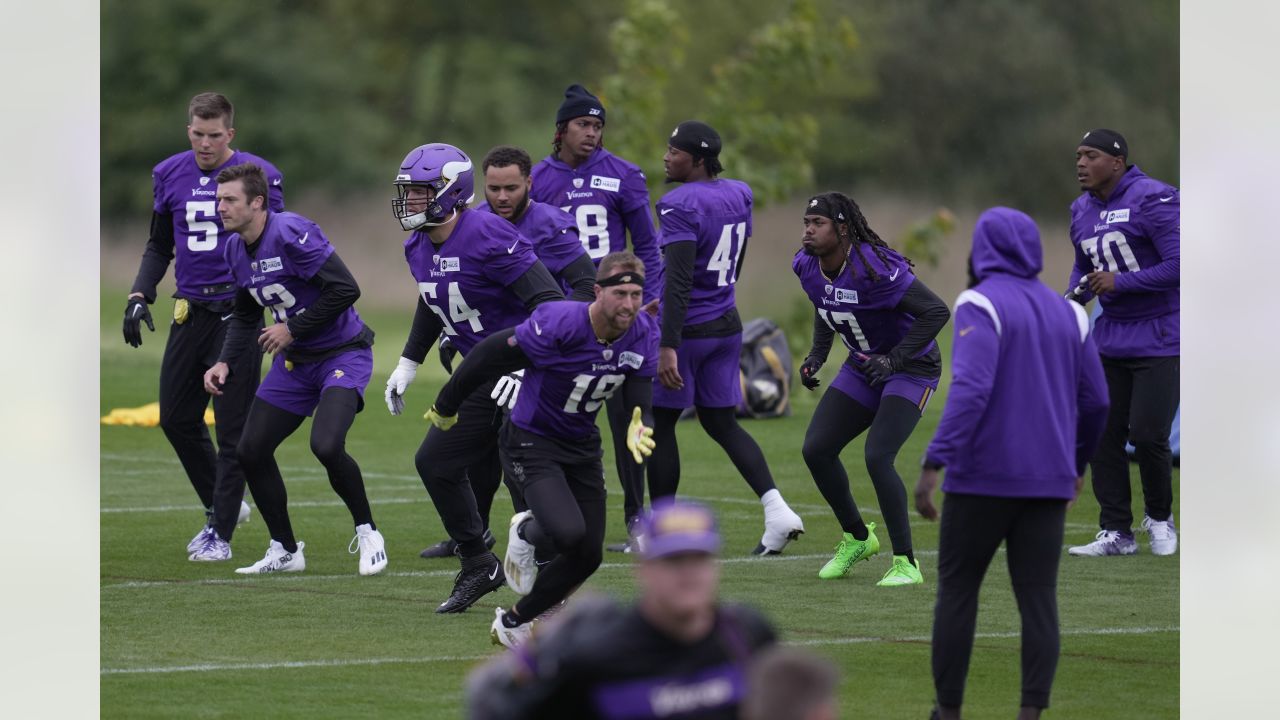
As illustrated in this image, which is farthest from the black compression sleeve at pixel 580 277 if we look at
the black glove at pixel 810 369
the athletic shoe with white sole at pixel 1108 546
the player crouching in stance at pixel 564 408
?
the athletic shoe with white sole at pixel 1108 546

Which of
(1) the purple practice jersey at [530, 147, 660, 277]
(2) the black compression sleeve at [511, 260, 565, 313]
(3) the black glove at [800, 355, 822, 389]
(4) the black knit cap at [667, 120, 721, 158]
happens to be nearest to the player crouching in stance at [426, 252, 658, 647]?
(2) the black compression sleeve at [511, 260, 565, 313]

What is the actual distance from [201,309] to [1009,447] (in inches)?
248

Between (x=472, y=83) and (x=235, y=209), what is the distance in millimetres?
24404

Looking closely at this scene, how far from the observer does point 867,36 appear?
31.9 meters

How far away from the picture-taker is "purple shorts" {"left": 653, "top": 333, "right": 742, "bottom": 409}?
1107 cm

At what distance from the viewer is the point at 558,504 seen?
8.10 meters

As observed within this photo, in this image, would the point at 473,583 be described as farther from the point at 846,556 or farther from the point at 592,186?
the point at 592,186

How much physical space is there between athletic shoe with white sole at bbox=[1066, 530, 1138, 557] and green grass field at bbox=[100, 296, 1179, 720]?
0.54 feet

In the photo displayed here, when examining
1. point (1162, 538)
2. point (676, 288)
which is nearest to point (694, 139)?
point (676, 288)

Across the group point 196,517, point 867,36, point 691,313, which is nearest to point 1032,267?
point 691,313

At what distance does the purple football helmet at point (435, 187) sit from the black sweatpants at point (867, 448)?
2.15 m

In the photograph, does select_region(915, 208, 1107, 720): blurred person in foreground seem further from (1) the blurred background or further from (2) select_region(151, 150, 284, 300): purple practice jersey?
(1) the blurred background

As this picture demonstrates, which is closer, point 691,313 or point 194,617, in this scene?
point 194,617

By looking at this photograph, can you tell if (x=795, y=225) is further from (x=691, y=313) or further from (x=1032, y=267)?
(x=1032, y=267)
